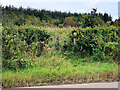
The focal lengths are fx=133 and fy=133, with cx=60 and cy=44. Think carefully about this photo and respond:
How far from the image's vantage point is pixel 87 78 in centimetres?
408

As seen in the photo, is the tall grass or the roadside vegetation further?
the roadside vegetation

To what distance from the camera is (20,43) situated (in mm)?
5082

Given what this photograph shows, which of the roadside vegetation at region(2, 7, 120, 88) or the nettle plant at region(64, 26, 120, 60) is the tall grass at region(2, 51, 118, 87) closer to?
the roadside vegetation at region(2, 7, 120, 88)

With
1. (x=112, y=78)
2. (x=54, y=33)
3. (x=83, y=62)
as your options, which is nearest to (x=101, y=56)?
(x=83, y=62)

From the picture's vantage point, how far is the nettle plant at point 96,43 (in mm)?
6008

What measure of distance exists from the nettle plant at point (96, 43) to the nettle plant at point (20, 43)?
1.37 meters

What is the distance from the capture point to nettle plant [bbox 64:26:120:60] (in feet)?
19.7

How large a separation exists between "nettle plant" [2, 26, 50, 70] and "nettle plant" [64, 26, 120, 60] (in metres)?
1.37

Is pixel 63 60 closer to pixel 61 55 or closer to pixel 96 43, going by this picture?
pixel 61 55

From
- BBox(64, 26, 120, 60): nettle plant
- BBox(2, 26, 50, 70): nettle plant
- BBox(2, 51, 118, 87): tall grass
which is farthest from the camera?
BBox(64, 26, 120, 60): nettle plant

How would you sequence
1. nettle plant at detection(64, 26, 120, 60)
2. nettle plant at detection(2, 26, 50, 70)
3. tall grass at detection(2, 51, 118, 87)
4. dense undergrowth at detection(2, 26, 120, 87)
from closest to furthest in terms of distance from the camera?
1. tall grass at detection(2, 51, 118, 87)
2. dense undergrowth at detection(2, 26, 120, 87)
3. nettle plant at detection(2, 26, 50, 70)
4. nettle plant at detection(64, 26, 120, 60)

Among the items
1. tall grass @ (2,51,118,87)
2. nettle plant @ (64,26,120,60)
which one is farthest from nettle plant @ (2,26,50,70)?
nettle plant @ (64,26,120,60)

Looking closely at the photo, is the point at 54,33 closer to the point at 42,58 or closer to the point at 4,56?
the point at 42,58

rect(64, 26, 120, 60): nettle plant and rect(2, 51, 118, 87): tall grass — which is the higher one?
rect(64, 26, 120, 60): nettle plant
